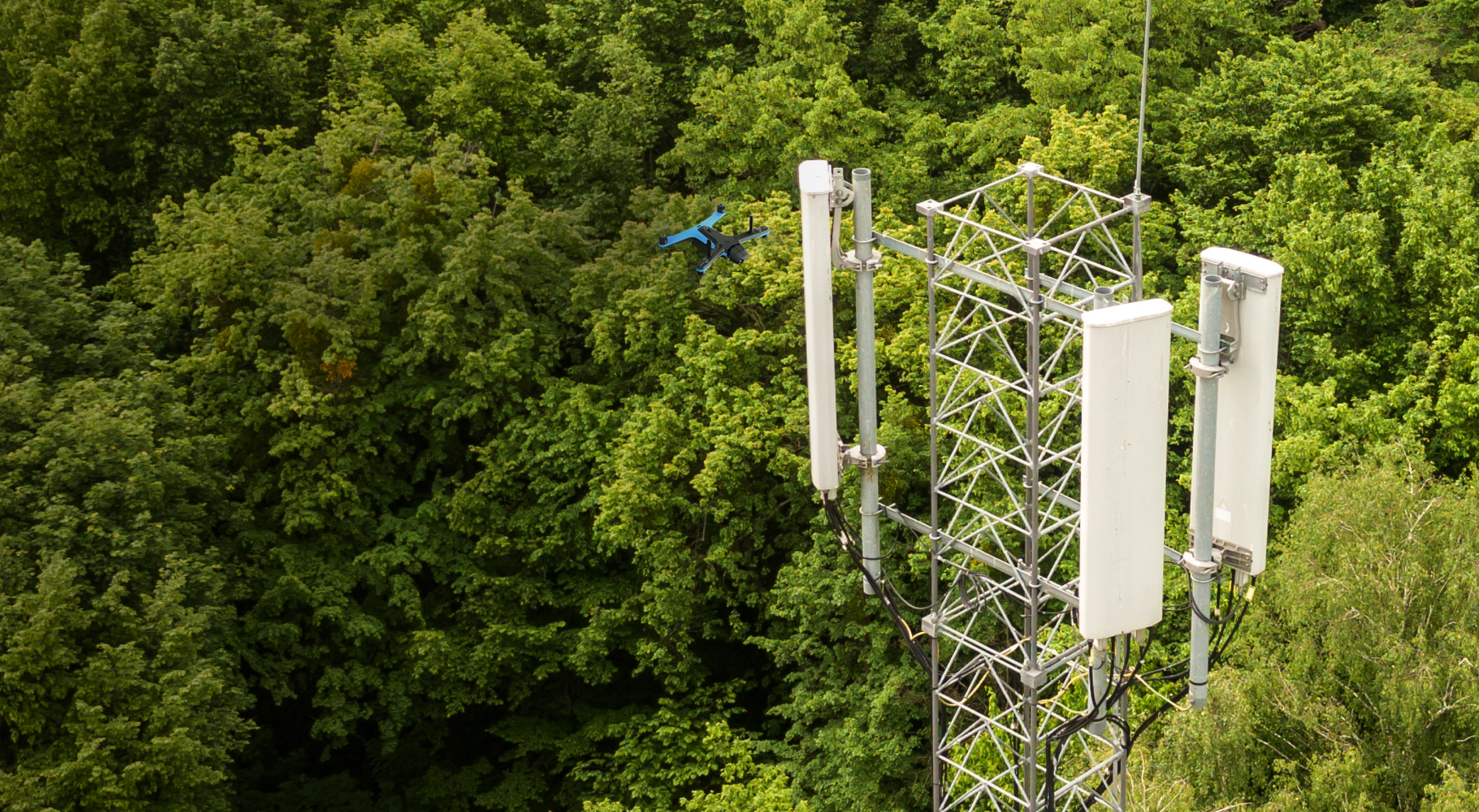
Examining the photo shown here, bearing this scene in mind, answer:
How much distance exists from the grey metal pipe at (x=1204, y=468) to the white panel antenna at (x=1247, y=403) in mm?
144

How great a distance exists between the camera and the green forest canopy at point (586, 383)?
23.1 meters

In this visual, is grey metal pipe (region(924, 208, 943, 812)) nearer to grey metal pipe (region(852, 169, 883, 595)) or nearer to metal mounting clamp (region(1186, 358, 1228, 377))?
grey metal pipe (region(852, 169, 883, 595))

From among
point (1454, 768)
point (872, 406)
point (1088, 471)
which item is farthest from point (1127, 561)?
point (1454, 768)

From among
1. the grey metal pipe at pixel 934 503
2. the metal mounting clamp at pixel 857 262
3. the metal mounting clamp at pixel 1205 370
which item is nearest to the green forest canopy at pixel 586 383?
the grey metal pipe at pixel 934 503

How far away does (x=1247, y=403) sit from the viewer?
1071 centimetres

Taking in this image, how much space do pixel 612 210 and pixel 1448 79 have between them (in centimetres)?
1853

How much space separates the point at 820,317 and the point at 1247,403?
3.36 m

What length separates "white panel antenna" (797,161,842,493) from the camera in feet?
39.3

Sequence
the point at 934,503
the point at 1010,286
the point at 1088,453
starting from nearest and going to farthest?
the point at 1088,453, the point at 1010,286, the point at 934,503

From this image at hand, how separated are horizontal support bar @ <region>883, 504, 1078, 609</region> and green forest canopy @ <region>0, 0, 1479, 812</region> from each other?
741 cm

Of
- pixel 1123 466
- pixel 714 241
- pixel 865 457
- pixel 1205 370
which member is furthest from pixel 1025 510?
pixel 714 241

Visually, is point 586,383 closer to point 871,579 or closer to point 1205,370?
point 871,579

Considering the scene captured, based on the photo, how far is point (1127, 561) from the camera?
10398 millimetres

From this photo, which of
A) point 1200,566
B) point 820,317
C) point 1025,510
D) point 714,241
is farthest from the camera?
point 714,241
